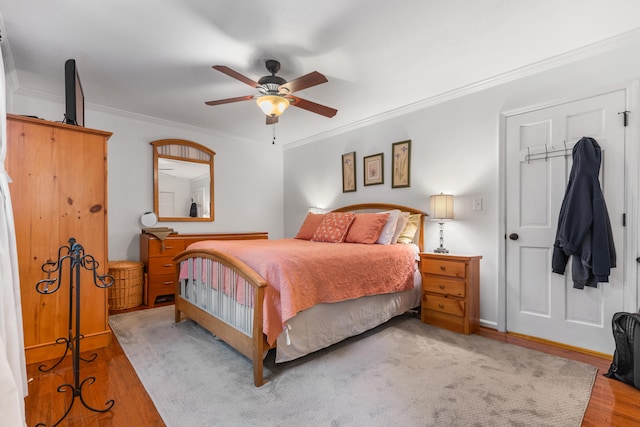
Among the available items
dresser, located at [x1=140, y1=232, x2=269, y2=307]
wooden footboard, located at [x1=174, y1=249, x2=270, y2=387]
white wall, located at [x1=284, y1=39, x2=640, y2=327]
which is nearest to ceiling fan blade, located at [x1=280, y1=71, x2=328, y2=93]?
wooden footboard, located at [x1=174, y1=249, x2=270, y2=387]

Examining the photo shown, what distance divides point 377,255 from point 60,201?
259 cm

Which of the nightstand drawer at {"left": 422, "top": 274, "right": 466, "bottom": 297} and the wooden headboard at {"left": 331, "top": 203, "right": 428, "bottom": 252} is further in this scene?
the wooden headboard at {"left": 331, "top": 203, "right": 428, "bottom": 252}

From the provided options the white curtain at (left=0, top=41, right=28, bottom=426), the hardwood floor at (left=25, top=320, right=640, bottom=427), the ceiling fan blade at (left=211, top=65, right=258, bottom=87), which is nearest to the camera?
the white curtain at (left=0, top=41, right=28, bottom=426)

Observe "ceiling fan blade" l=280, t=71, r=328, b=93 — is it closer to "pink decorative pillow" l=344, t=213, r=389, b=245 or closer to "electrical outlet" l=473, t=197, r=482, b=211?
"pink decorative pillow" l=344, t=213, r=389, b=245

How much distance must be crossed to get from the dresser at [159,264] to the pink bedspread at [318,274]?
1.24m

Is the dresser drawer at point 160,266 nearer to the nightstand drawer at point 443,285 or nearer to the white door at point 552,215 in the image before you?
the nightstand drawer at point 443,285

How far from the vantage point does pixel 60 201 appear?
2326mm

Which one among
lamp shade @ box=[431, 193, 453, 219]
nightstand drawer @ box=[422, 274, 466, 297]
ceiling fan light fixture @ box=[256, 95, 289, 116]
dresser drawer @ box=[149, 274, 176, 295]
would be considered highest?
ceiling fan light fixture @ box=[256, 95, 289, 116]

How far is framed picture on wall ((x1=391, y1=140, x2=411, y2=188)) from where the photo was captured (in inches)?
149

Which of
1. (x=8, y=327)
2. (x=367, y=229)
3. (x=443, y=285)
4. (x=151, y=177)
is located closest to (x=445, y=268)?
(x=443, y=285)

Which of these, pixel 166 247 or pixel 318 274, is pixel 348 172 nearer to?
pixel 318 274

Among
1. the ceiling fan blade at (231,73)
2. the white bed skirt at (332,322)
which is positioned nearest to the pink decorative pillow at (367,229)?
the white bed skirt at (332,322)

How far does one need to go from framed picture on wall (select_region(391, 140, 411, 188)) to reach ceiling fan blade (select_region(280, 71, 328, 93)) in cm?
179

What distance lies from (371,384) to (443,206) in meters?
1.95
